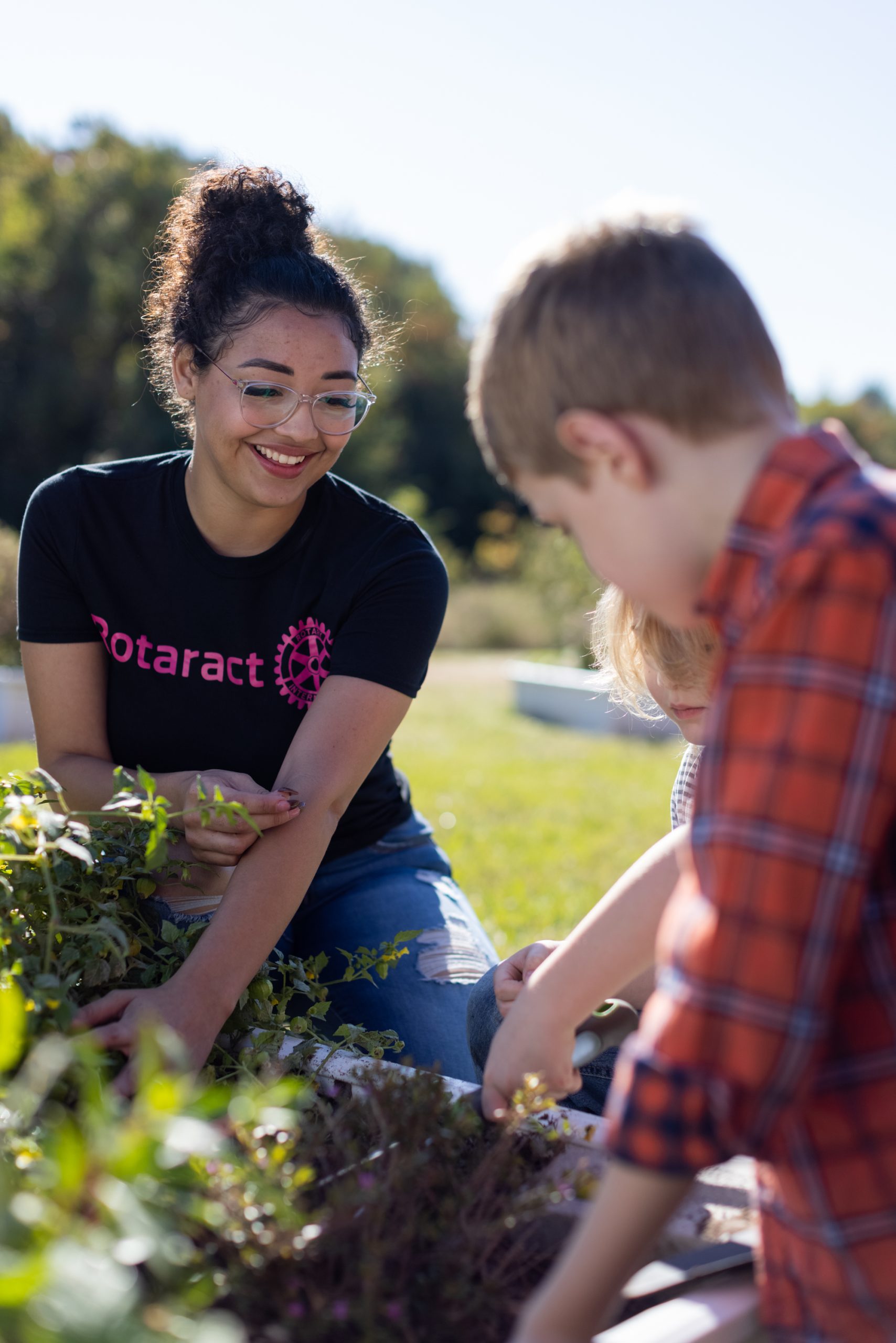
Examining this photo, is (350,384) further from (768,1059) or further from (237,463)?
(768,1059)

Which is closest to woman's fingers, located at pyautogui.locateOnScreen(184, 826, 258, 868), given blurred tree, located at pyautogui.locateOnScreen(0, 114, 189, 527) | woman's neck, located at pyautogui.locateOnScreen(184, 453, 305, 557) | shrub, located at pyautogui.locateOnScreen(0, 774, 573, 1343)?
shrub, located at pyautogui.locateOnScreen(0, 774, 573, 1343)

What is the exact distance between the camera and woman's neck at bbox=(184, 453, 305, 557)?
2.49m

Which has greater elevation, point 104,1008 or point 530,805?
point 104,1008

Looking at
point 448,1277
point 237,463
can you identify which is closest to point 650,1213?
point 448,1277

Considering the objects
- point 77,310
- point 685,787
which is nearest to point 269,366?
point 685,787

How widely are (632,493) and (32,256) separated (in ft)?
76.2

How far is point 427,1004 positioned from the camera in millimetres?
2410

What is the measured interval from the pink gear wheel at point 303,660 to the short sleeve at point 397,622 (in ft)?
0.17

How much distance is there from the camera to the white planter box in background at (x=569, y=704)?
10.1 m

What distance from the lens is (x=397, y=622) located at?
7.75ft

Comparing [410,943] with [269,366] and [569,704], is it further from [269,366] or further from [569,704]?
[569,704]

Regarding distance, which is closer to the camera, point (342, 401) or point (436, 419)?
point (342, 401)

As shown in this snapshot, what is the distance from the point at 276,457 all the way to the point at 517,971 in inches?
47.1

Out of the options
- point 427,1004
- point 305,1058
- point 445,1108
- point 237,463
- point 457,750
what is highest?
point 237,463
